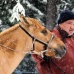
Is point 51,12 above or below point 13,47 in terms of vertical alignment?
below

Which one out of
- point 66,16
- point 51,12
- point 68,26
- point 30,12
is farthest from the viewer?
point 30,12

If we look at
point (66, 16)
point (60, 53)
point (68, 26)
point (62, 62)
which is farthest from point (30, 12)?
point (60, 53)

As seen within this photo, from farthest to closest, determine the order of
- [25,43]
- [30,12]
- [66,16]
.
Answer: [30,12] < [66,16] < [25,43]

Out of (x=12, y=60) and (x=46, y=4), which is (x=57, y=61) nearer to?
(x=12, y=60)

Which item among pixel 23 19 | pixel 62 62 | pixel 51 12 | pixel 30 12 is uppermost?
pixel 23 19

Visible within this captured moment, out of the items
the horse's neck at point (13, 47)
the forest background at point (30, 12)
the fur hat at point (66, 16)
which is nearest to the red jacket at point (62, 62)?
the fur hat at point (66, 16)

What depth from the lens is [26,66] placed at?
10406 mm

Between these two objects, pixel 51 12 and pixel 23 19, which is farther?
pixel 51 12

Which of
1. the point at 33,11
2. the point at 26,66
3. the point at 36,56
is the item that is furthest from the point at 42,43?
the point at 33,11

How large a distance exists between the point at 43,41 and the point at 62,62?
54cm

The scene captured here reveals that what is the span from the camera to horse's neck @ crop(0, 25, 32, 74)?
15.8 feet

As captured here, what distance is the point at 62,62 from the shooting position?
526cm

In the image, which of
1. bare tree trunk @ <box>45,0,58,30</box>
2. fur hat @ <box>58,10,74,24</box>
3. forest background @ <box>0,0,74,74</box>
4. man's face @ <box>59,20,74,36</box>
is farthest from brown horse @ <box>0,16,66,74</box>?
bare tree trunk @ <box>45,0,58,30</box>

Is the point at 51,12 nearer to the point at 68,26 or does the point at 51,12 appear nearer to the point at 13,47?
the point at 68,26
